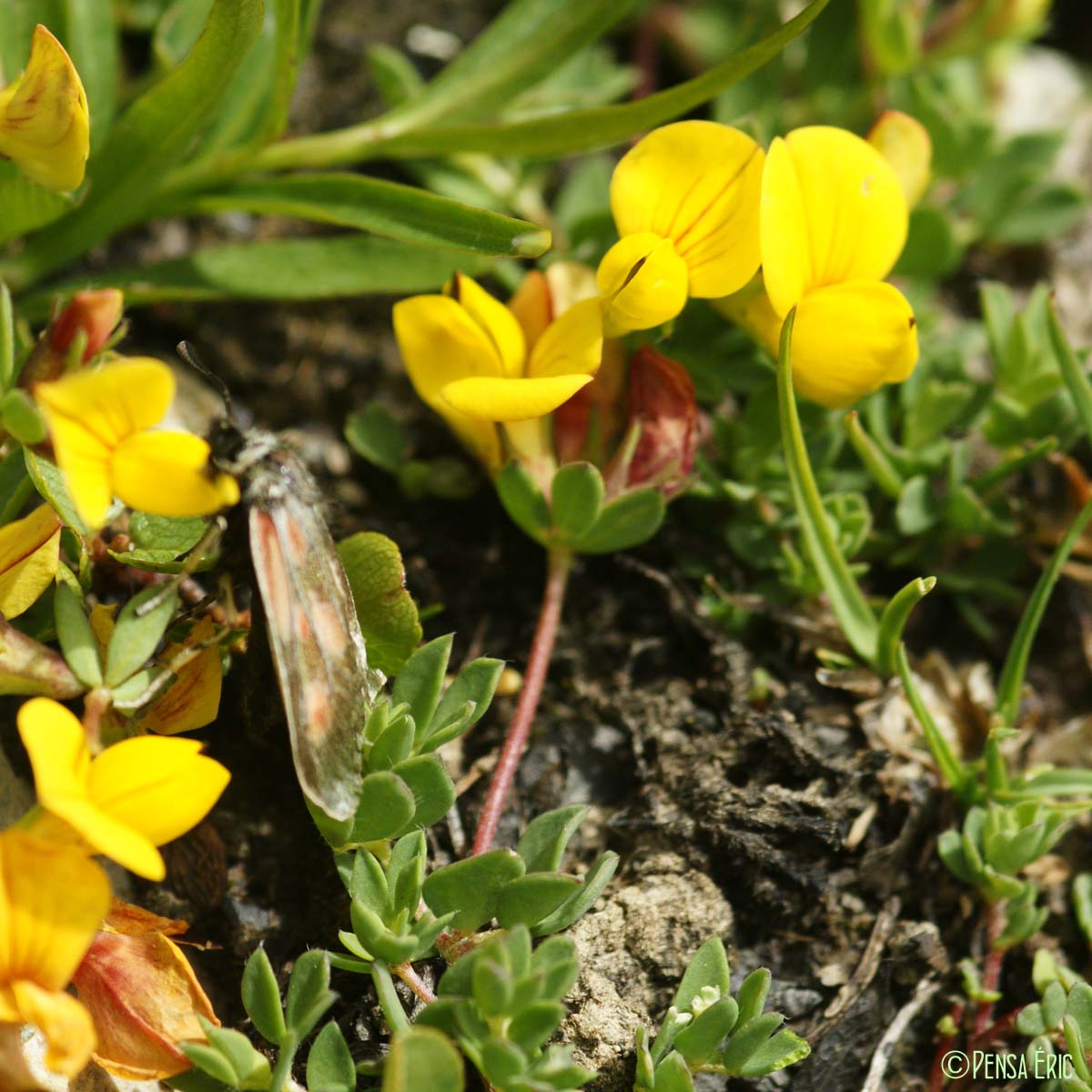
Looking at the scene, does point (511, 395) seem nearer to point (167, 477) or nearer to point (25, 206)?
point (167, 477)

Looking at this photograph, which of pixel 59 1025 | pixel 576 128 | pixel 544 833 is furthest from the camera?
pixel 576 128

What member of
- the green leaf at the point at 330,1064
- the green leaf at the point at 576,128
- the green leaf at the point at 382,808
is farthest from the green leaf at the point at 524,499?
the green leaf at the point at 330,1064

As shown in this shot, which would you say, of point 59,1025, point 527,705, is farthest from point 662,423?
point 59,1025

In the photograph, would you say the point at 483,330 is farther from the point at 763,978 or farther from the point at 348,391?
the point at 763,978

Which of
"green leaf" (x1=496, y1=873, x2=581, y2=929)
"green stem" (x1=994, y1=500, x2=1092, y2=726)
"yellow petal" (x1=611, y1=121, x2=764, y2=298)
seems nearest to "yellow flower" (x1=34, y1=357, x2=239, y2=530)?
"green leaf" (x1=496, y1=873, x2=581, y2=929)

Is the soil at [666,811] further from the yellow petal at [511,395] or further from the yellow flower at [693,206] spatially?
the yellow flower at [693,206]

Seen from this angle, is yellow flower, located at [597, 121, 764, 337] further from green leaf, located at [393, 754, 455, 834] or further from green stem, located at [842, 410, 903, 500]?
green leaf, located at [393, 754, 455, 834]
